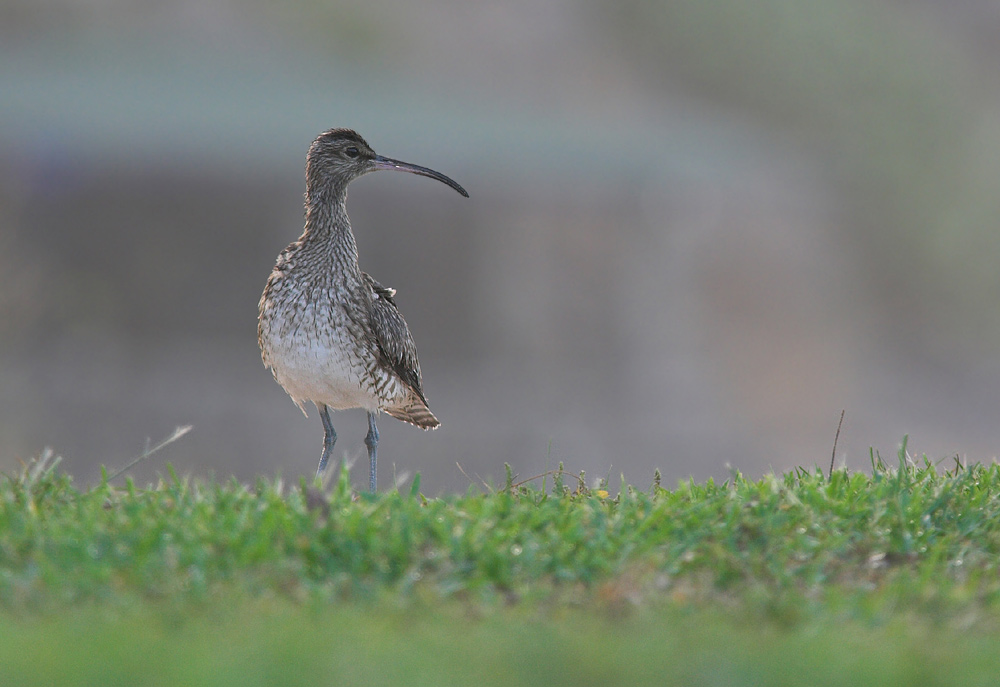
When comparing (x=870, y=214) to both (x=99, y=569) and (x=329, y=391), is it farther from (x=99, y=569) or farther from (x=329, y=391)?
(x=99, y=569)

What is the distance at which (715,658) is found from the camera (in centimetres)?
361

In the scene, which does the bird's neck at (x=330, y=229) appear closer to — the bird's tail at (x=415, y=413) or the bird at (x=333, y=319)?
the bird at (x=333, y=319)

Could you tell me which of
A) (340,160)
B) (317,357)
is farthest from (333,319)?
(340,160)

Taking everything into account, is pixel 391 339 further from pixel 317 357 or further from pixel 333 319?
pixel 317 357

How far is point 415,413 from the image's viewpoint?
29.1ft

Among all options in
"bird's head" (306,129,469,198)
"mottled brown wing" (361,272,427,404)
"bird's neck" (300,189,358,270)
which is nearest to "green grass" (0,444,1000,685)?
"mottled brown wing" (361,272,427,404)

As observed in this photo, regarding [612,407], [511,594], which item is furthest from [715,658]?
[612,407]

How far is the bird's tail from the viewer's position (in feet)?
28.5

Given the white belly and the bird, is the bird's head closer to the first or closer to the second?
the bird

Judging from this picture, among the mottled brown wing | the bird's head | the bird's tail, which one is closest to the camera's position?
the mottled brown wing

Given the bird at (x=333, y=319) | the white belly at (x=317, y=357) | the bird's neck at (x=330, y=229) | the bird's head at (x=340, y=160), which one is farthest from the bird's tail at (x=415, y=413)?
the bird's head at (x=340, y=160)

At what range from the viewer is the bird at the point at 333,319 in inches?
308

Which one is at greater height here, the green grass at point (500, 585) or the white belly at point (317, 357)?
the white belly at point (317, 357)

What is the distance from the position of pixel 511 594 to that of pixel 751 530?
1071mm
